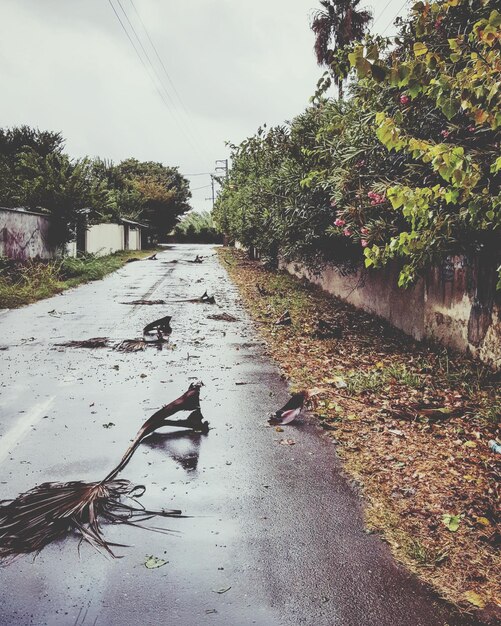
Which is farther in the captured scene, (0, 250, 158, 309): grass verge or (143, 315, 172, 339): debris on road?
(0, 250, 158, 309): grass verge

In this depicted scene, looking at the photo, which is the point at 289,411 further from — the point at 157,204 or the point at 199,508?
the point at 157,204

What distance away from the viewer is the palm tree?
2962 cm

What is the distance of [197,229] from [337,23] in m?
44.3

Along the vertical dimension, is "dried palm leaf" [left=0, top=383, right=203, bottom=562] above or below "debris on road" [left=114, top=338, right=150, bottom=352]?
above

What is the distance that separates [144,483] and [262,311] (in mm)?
9380

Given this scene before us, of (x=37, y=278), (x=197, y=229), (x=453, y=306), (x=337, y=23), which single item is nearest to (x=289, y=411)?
(x=453, y=306)

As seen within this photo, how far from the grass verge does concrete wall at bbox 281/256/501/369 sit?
9129 mm

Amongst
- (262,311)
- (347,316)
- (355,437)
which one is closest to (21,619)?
(355,437)

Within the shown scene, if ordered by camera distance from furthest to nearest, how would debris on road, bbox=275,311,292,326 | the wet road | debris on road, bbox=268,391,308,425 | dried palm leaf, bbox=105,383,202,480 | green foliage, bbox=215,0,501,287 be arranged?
debris on road, bbox=275,311,292,326 → debris on road, bbox=268,391,308,425 → dried palm leaf, bbox=105,383,202,480 → green foliage, bbox=215,0,501,287 → the wet road

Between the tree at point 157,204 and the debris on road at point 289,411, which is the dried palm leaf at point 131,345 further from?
the tree at point 157,204

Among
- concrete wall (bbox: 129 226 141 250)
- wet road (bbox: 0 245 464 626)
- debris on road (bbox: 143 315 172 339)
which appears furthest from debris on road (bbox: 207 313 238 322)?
concrete wall (bbox: 129 226 141 250)

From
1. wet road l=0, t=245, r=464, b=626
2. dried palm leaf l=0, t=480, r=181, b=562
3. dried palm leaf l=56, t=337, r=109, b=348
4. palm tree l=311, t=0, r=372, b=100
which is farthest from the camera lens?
palm tree l=311, t=0, r=372, b=100

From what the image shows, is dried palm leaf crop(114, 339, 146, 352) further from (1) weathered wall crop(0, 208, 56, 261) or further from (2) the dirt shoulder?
(1) weathered wall crop(0, 208, 56, 261)

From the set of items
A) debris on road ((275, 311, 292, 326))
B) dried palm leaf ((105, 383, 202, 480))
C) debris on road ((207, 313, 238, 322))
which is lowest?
Result: debris on road ((207, 313, 238, 322))
